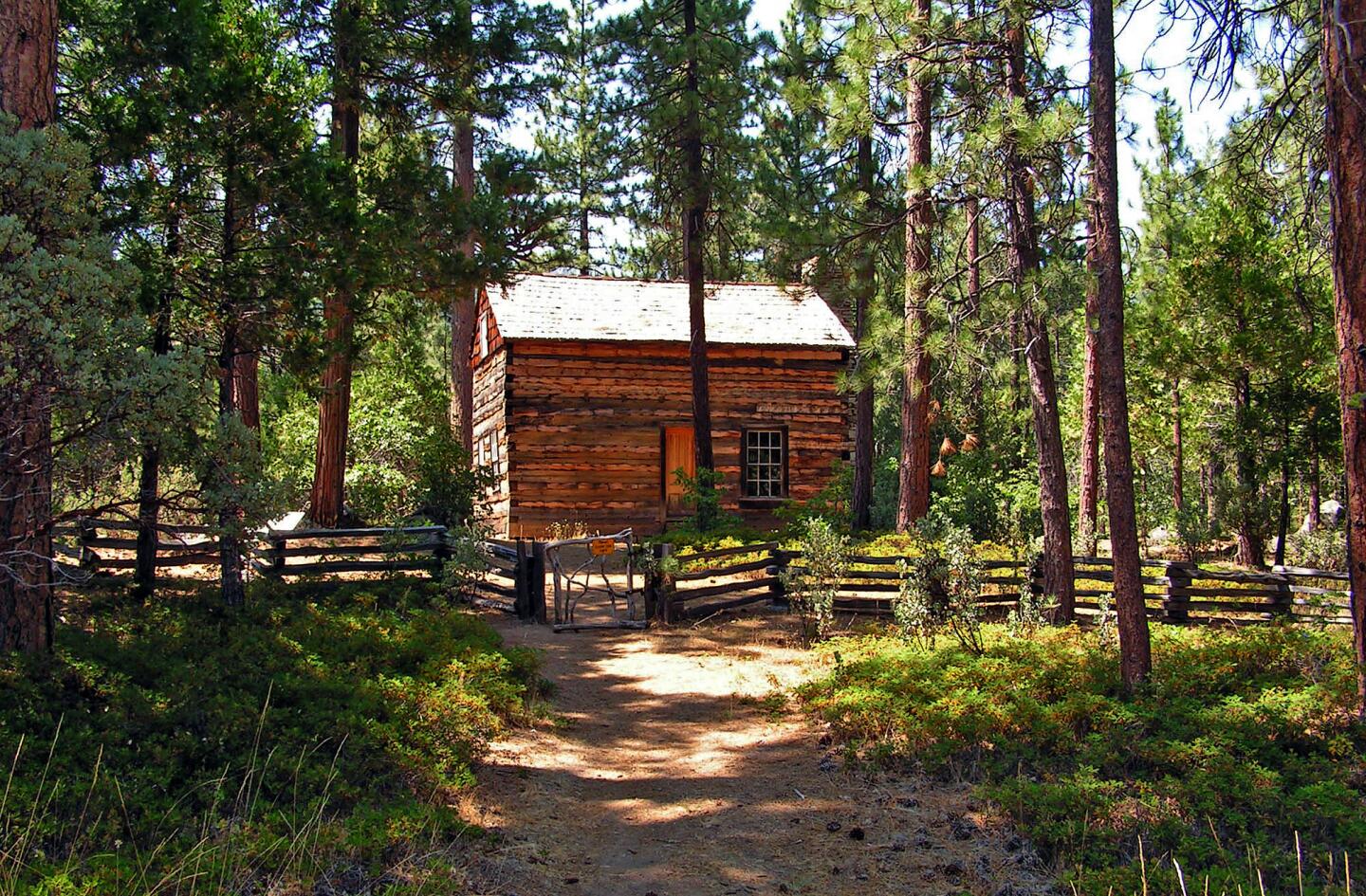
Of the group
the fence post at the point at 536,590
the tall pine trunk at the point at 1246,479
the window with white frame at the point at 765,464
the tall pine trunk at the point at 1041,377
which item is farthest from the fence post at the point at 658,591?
the tall pine trunk at the point at 1246,479

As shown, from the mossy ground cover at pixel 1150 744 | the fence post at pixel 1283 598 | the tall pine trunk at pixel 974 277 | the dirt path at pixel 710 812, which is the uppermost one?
the tall pine trunk at pixel 974 277

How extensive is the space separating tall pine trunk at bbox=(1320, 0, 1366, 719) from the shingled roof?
14.0 meters

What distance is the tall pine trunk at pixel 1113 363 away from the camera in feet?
26.3

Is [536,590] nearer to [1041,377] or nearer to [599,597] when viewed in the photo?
[599,597]

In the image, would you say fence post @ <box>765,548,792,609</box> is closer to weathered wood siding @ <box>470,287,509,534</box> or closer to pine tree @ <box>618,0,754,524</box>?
pine tree @ <box>618,0,754,524</box>

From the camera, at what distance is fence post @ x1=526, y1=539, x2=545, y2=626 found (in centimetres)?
1359

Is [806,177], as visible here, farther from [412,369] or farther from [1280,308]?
[412,369]

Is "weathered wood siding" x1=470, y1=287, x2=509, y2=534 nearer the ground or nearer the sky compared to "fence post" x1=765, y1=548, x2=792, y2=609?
nearer the sky

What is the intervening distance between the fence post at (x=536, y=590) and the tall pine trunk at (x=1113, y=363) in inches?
304

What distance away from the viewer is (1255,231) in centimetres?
1681

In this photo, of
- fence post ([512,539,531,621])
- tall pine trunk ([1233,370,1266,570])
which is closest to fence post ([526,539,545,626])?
fence post ([512,539,531,621])

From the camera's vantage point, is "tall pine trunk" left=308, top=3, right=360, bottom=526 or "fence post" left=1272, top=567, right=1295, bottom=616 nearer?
"fence post" left=1272, top=567, right=1295, bottom=616

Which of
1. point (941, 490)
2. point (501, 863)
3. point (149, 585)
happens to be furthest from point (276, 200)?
point (941, 490)

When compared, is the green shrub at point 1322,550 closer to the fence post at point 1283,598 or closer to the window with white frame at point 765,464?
the fence post at point 1283,598
